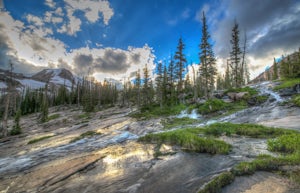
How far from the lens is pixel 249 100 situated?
89.6 feet

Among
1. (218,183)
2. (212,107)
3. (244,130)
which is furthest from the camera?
(212,107)

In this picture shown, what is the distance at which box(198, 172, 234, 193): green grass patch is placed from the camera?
16.7ft

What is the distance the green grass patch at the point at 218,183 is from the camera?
5082 millimetres

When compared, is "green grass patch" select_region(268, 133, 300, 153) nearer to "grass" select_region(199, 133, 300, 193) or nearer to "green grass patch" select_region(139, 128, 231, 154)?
"grass" select_region(199, 133, 300, 193)

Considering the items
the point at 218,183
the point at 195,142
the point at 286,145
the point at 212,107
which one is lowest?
the point at 218,183

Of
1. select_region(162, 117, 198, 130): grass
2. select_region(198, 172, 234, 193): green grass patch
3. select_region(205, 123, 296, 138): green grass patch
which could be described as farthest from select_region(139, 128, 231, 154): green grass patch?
select_region(162, 117, 198, 130): grass

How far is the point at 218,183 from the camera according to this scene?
17.4 feet

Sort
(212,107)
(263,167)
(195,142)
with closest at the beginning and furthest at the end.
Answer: (263,167) < (195,142) < (212,107)

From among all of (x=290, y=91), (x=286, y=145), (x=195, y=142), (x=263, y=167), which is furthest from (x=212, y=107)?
(x=263, y=167)

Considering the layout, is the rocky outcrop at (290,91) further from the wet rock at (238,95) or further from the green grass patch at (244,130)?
the green grass patch at (244,130)

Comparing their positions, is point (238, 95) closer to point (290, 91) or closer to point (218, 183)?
point (290, 91)

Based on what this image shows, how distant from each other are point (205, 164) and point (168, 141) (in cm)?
514

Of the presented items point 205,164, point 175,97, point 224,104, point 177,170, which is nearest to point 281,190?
point 205,164

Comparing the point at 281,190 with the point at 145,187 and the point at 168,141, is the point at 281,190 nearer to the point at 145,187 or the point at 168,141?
the point at 145,187
